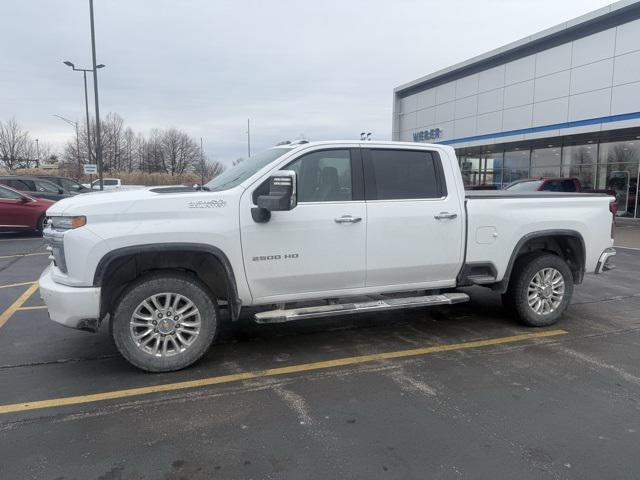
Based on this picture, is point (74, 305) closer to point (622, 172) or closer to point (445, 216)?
point (445, 216)

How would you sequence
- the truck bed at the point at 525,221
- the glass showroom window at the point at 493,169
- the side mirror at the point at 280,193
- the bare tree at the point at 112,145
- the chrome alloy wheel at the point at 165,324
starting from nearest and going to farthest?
the side mirror at the point at 280,193 → the chrome alloy wheel at the point at 165,324 → the truck bed at the point at 525,221 → the glass showroom window at the point at 493,169 → the bare tree at the point at 112,145

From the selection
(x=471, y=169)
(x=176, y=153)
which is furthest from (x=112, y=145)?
(x=471, y=169)

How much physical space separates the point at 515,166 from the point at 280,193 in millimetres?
25297

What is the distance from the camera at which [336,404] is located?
3.85 m

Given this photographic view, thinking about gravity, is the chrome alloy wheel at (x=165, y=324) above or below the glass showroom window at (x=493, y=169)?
below

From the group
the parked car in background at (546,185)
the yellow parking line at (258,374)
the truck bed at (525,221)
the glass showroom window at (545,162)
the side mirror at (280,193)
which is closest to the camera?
the yellow parking line at (258,374)

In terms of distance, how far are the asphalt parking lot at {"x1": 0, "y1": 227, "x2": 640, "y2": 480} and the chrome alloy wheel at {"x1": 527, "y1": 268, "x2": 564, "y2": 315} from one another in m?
0.28

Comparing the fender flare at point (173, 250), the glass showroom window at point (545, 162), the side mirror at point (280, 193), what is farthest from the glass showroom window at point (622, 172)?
the fender flare at point (173, 250)

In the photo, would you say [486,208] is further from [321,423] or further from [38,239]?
[38,239]

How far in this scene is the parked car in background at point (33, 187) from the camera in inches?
666

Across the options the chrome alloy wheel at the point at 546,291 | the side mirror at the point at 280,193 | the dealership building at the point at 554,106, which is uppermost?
the dealership building at the point at 554,106

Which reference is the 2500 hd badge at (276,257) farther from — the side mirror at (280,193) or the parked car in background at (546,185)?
the parked car in background at (546,185)

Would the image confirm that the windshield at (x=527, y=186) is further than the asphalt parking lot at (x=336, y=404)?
Yes

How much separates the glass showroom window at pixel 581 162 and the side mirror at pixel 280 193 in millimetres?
22121
